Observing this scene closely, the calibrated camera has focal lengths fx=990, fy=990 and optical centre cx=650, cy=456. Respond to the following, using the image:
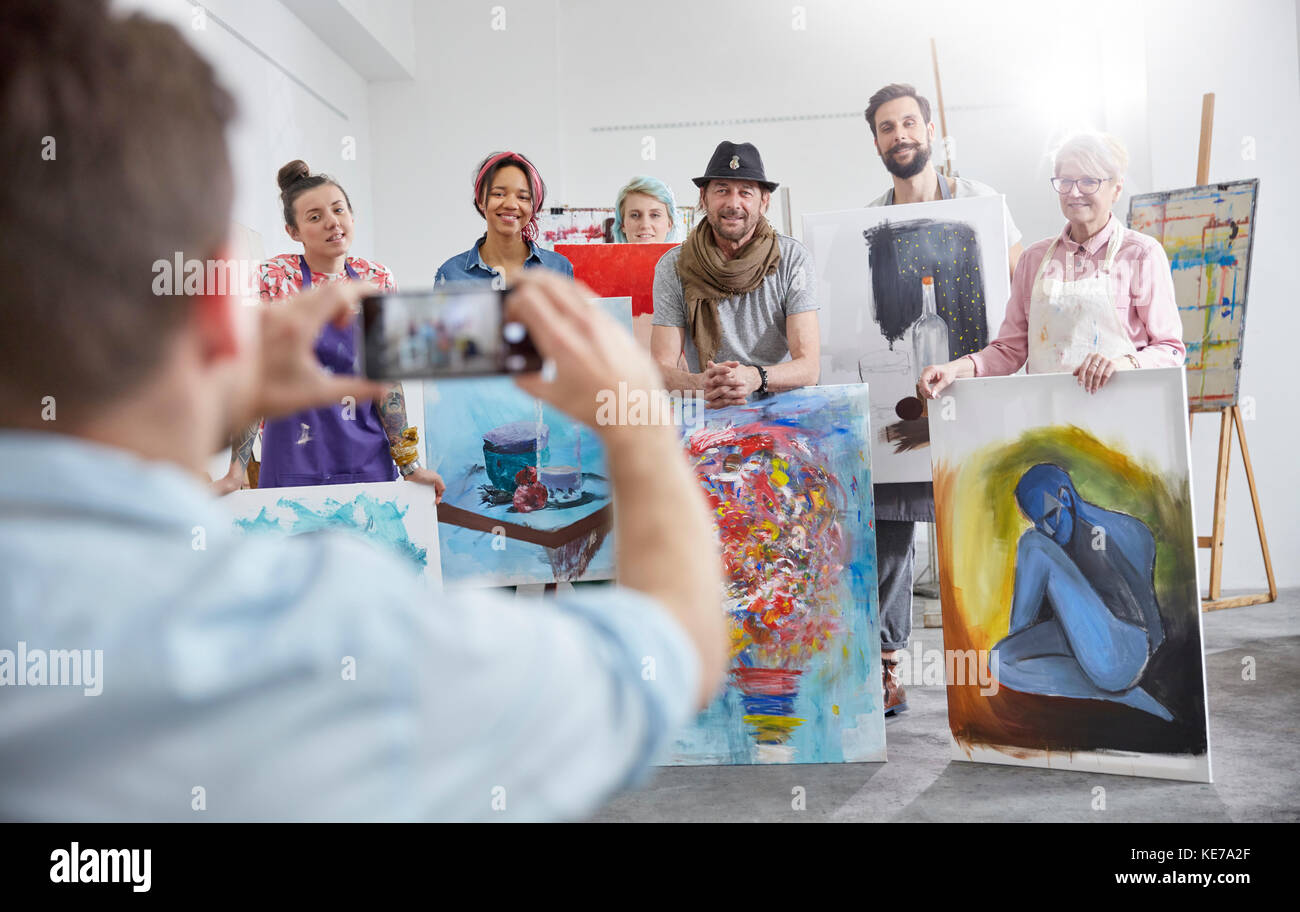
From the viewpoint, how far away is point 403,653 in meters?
0.45

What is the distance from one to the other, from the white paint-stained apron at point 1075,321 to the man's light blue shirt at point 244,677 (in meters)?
2.67

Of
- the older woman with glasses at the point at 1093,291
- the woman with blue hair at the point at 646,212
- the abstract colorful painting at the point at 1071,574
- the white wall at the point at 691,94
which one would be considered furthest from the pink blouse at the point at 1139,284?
the white wall at the point at 691,94

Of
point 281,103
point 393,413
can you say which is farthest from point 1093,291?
point 281,103

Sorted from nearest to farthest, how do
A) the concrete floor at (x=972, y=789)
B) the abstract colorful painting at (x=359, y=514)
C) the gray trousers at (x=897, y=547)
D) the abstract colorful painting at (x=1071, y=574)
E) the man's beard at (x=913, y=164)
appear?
the concrete floor at (x=972, y=789), the abstract colorful painting at (x=1071, y=574), the abstract colorful painting at (x=359, y=514), the gray trousers at (x=897, y=547), the man's beard at (x=913, y=164)

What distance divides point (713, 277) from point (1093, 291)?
1.10 metres

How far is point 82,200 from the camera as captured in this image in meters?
0.45

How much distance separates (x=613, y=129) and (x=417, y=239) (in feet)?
5.68

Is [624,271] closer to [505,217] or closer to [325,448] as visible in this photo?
[505,217]

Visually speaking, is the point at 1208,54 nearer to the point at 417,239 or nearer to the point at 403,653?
the point at 417,239

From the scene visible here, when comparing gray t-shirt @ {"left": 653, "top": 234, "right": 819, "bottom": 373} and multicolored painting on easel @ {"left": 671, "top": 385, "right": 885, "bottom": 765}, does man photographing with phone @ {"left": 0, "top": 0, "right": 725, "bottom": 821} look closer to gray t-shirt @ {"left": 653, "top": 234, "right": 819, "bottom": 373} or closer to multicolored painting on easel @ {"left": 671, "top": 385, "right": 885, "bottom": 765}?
multicolored painting on easel @ {"left": 671, "top": 385, "right": 885, "bottom": 765}

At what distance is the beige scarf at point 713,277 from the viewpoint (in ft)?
9.96

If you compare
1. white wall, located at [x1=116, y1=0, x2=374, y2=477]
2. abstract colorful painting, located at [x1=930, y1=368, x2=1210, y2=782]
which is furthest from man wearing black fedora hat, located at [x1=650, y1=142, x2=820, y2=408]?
white wall, located at [x1=116, y1=0, x2=374, y2=477]

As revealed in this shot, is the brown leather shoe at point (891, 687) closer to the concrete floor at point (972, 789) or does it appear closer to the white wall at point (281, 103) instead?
the concrete floor at point (972, 789)

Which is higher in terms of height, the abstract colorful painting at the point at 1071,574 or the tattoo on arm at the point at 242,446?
the tattoo on arm at the point at 242,446
